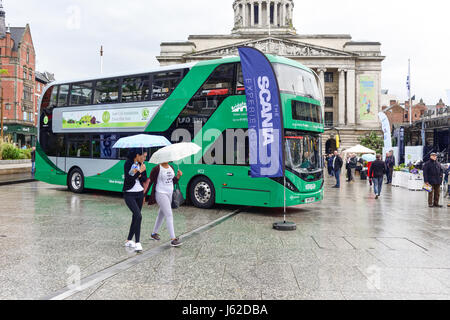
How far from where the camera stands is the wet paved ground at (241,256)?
4.76 metres

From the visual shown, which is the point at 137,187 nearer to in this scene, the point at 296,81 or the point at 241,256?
the point at 241,256

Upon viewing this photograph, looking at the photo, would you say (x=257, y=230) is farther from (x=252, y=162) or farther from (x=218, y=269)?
(x=218, y=269)

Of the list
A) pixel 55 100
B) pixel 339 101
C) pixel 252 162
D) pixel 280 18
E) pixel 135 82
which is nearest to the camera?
pixel 252 162

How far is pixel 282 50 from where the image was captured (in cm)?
6512

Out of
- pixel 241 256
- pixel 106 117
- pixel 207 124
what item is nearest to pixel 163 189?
pixel 241 256

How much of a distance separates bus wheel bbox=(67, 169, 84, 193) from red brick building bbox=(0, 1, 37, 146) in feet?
150

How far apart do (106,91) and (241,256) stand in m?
9.83

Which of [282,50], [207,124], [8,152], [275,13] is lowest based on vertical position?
[8,152]

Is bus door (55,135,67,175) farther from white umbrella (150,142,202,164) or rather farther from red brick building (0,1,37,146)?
red brick building (0,1,37,146)

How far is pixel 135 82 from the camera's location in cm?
1348

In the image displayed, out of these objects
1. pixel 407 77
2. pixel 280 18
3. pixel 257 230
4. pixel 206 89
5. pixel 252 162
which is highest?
pixel 280 18

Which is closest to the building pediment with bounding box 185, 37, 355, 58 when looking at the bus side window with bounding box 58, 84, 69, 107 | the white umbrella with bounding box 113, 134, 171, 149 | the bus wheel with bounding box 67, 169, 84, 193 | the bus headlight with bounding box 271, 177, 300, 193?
the bus side window with bounding box 58, 84, 69, 107
